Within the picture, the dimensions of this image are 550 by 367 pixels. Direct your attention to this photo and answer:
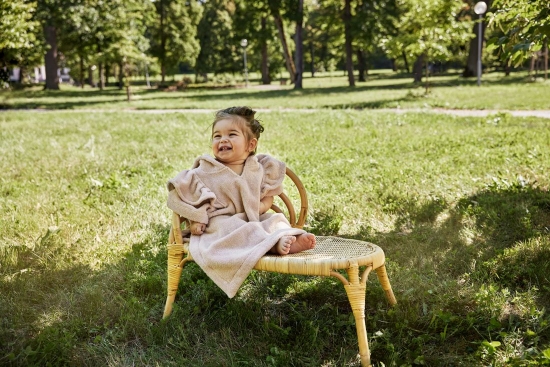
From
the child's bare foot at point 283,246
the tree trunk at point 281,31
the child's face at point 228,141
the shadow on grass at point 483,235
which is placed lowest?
the shadow on grass at point 483,235

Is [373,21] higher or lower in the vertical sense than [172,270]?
higher

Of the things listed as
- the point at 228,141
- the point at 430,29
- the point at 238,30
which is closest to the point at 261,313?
the point at 228,141

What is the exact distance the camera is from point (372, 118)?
1135 centimetres

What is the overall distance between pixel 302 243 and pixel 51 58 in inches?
1160

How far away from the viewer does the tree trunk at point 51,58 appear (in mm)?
28266

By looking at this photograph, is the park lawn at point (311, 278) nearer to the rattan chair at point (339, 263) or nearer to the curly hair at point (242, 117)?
the rattan chair at point (339, 263)

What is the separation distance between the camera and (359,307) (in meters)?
2.69

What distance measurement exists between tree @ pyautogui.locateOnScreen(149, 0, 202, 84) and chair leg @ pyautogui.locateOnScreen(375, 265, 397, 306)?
123ft

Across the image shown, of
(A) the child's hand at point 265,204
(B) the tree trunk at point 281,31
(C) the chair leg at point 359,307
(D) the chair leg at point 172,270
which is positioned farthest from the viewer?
(B) the tree trunk at point 281,31

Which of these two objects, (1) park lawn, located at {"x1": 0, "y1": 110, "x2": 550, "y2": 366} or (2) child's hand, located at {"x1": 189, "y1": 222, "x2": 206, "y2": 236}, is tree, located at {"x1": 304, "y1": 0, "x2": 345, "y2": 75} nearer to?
(1) park lawn, located at {"x1": 0, "y1": 110, "x2": 550, "y2": 366}

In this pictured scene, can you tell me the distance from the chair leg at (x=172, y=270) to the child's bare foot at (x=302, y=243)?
717mm

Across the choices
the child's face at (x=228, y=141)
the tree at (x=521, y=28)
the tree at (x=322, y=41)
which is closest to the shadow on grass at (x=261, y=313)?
the child's face at (x=228, y=141)

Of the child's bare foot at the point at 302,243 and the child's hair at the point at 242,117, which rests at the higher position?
the child's hair at the point at 242,117

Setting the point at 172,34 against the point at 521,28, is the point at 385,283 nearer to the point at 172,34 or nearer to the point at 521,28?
the point at 521,28
